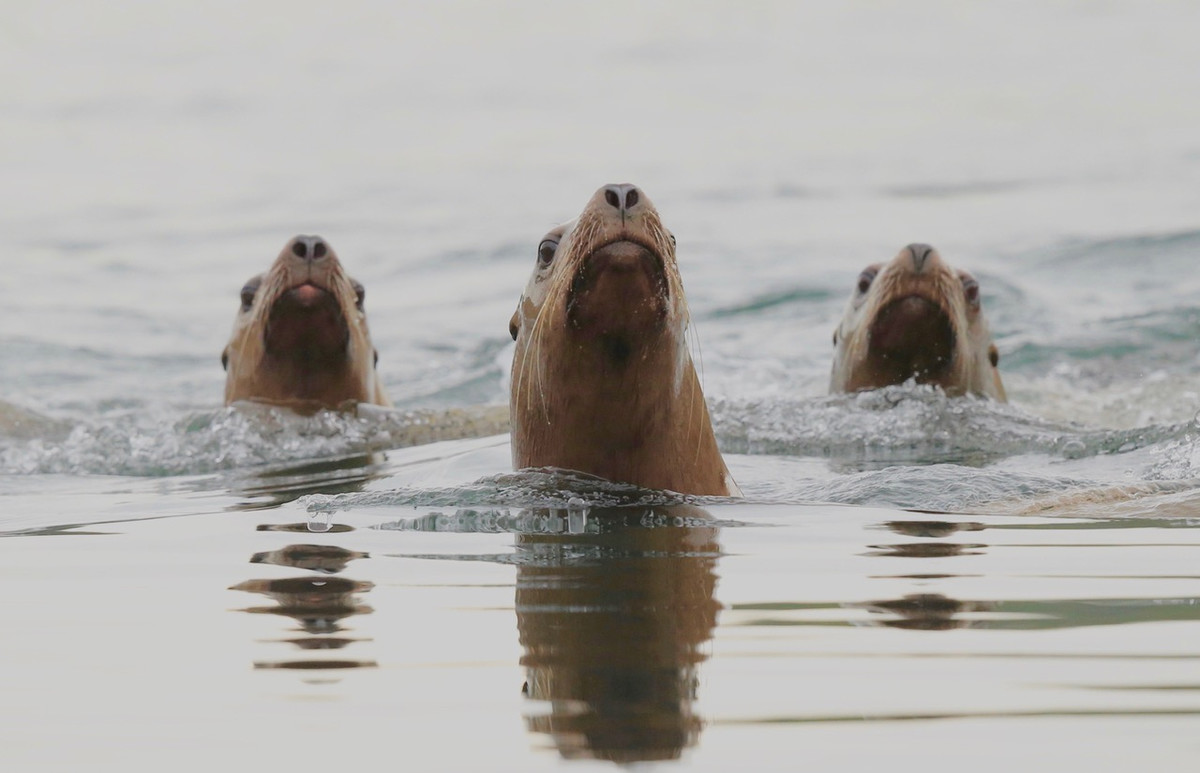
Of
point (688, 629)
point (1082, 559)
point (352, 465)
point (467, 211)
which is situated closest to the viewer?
point (688, 629)

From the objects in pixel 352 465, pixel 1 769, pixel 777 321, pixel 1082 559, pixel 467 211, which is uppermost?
pixel 467 211

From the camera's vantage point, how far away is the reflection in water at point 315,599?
104 inches

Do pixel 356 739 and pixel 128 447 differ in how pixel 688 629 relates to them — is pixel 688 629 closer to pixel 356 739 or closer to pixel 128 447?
pixel 356 739

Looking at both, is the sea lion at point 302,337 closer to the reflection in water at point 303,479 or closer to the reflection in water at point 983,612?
the reflection in water at point 303,479

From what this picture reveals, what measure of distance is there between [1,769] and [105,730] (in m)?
0.20

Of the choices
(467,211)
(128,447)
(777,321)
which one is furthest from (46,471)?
(467,211)

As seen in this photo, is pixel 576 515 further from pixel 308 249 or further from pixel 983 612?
pixel 308 249

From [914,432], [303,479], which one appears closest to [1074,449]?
[914,432]

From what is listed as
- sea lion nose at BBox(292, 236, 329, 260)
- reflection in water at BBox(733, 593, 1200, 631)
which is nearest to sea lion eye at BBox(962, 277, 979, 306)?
sea lion nose at BBox(292, 236, 329, 260)

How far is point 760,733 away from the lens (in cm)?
217

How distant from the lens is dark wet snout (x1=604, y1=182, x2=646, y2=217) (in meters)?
4.52

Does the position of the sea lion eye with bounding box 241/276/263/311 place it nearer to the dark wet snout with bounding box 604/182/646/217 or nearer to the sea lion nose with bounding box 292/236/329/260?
the sea lion nose with bounding box 292/236/329/260

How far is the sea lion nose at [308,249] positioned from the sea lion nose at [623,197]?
3.66 meters

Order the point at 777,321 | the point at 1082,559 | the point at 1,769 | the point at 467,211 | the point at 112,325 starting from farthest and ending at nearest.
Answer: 1. the point at 467,211
2. the point at 112,325
3. the point at 777,321
4. the point at 1082,559
5. the point at 1,769
